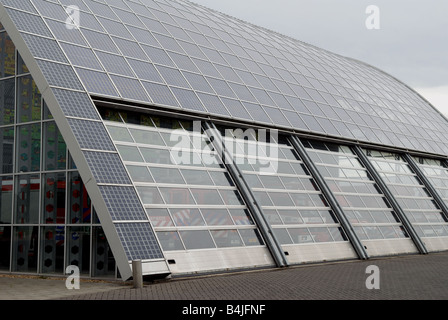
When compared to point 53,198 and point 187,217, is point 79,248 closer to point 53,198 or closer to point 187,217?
point 53,198

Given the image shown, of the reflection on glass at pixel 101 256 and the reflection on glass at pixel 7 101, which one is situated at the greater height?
the reflection on glass at pixel 7 101

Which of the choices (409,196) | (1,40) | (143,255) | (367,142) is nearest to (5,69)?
(1,40)

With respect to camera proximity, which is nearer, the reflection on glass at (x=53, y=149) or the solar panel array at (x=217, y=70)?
the reflection on glass at (x=53, y=149)

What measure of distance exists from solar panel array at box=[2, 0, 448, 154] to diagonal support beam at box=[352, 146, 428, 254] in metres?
1.41

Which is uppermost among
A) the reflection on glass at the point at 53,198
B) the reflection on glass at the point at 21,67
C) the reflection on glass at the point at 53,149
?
the reflection on glass at the point at 21,67

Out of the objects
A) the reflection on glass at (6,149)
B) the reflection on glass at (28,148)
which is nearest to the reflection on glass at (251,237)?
the reflection on glass at (28,148)

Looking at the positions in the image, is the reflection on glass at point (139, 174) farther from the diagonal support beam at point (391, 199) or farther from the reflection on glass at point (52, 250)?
the diagonal support beam at point (391, 199)

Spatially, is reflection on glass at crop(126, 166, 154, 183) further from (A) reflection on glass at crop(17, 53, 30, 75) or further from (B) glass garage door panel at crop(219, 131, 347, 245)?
(A) reflection on glass at crop(17, 53, 30, 75)

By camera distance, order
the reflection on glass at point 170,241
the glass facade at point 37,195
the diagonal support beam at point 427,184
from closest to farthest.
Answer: the reflection on glass at point 170,241
the glass facade at point 37,195
the diagonal support beam at point 427,184

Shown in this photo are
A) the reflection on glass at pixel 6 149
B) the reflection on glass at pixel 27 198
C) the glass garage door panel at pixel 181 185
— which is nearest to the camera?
the glass garage door panel at pixel 181 185

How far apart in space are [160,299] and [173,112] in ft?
33.6

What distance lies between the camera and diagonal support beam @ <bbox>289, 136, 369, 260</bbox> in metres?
25.6

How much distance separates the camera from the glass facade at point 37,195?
18766 mm

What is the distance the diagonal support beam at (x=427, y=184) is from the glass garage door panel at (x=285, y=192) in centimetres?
1171
